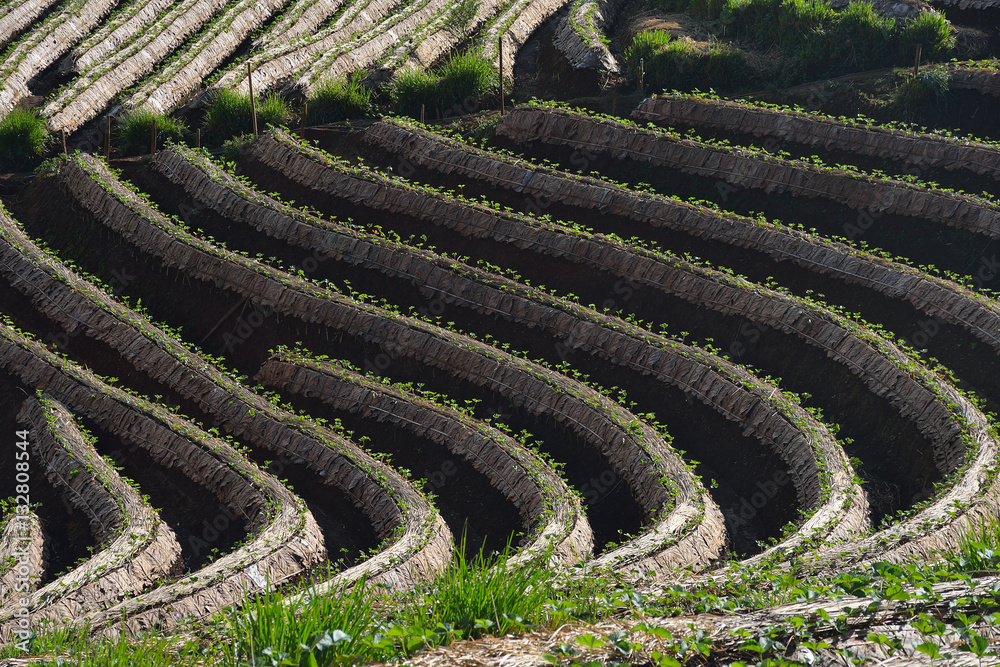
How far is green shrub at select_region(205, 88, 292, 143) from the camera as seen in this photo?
2520 cm

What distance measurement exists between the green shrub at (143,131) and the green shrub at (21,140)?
6.50 ft

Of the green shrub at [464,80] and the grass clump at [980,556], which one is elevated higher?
the green shrub at [464,80]

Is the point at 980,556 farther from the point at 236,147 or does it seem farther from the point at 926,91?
the point at 236,147

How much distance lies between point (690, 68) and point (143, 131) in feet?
50.0

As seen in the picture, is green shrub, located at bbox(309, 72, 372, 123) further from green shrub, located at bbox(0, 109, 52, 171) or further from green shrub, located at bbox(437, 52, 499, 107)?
green shrub, located at bbox(0, 109, 52, 171)

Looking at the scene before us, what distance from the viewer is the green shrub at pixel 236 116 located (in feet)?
82.7

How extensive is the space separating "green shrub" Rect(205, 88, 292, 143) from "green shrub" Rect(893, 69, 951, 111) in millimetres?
16395

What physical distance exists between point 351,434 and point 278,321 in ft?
12.9

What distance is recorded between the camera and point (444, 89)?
84.9 ft

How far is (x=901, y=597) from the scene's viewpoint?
687 cm

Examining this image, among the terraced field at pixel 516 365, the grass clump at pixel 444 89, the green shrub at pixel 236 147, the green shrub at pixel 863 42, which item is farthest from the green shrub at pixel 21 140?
the green shrub at pixel 863 42

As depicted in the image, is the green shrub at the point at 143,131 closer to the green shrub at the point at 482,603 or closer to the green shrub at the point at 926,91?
the green shrub at the point at 926,91
